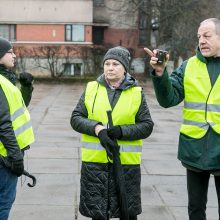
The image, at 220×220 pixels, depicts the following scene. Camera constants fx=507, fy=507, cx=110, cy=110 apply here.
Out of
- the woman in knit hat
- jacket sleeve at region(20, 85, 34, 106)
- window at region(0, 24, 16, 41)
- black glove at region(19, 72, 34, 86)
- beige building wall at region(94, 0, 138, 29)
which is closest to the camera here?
the woman in knit hat

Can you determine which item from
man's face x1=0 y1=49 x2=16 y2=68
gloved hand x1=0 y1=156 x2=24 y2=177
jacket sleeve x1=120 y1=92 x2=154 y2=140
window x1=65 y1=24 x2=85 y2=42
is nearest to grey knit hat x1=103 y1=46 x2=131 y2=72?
jacket sleeve x1=120 y1=92 x2=154 y2=140

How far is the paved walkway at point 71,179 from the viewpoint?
18.3ft

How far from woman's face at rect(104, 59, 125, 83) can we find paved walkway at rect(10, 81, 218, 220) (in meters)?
1.78

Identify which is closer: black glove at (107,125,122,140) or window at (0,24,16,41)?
black glove at (107,125,122,140)

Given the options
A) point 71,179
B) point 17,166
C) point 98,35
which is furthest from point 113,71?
point 98,35

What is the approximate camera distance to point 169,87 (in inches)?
160

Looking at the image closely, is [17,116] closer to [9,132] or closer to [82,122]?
[9,132]

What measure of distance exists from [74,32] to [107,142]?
34088 mm

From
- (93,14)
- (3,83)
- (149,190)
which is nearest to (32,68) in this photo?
(93,14)

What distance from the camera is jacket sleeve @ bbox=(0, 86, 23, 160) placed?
396cm

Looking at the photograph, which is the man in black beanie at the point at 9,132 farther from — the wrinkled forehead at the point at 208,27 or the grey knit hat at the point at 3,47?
the wrinkled forehead at the point at 208,27

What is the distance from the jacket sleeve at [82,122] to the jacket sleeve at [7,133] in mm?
557

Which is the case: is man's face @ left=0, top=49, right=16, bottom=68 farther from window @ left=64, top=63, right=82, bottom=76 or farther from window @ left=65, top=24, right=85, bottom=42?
window @ left=65, top=24, right=85, bottom=42

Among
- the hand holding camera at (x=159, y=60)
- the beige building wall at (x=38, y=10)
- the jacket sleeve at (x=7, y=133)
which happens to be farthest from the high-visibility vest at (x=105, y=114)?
the beige building wall at (x=38, y=10)
